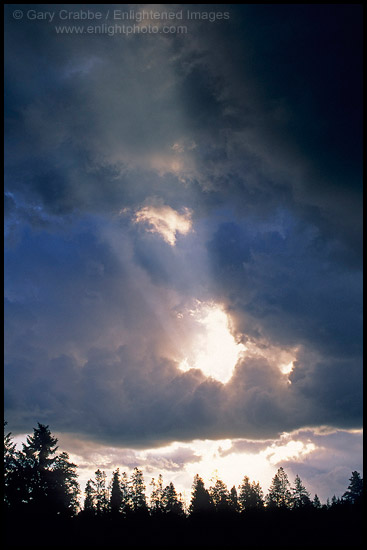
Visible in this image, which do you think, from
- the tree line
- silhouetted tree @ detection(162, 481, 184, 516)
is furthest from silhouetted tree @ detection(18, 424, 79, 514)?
silhouetted tree @ detection(162, 481, 184, 516)

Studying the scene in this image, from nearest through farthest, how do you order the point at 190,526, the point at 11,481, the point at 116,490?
the point at 190,526
the point at 11,481
the point at 116,490

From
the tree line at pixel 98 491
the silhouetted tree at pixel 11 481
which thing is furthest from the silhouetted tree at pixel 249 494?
the silhouetted tree at pixel 11 481

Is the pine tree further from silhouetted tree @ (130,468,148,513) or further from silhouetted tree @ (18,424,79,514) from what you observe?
silhouetted tree @ (130,468,148,513)

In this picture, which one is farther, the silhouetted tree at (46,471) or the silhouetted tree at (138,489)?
the silhouetted tree at (138,489)

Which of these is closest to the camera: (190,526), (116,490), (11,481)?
(190,526)

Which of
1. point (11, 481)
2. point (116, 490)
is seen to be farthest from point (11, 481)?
point (116, 490)

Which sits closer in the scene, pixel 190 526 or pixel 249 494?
pixel 190 526

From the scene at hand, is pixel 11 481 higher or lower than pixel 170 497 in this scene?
higher

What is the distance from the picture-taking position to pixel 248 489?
90.6 metres

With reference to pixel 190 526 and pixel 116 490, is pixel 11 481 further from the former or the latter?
pixel 116 490

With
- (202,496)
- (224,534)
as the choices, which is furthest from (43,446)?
(224,534)

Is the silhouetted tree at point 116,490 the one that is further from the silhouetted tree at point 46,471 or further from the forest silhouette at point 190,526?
the forest silhouette at point 190,526

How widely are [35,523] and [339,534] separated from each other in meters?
19.2

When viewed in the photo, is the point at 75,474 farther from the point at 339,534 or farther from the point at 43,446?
the point at 339,534
